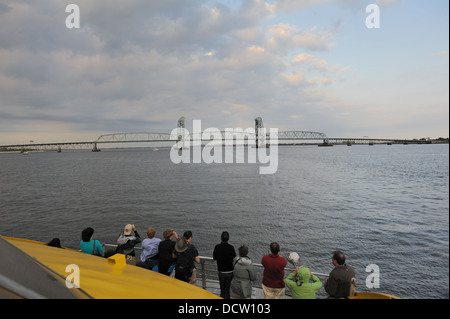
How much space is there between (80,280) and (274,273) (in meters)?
3.50

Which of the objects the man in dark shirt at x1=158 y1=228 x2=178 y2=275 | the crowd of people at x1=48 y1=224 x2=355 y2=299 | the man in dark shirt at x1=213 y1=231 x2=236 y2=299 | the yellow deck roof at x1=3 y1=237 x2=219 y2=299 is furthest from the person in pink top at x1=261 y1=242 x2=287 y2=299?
the man in dark shirt at x1=158 y1=228 x2=178 y2=275

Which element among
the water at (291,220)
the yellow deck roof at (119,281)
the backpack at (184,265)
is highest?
the yellow deck roof at (119,281)

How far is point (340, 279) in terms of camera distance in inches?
150

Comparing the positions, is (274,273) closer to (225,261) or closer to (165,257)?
(225,261)

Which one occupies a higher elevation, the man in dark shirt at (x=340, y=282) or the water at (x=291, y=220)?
the man in dark shirt at (x=340, y=282)

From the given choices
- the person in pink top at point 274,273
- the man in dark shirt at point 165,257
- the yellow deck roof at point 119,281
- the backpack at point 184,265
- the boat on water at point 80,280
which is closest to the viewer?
the boat on water at point 80,280

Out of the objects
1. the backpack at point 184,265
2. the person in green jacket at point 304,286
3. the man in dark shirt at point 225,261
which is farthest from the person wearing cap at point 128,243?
the person in green jacket at point 304,286

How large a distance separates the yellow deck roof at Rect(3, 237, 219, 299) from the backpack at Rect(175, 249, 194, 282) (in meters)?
0.83

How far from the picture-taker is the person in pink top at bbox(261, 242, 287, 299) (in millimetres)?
4543

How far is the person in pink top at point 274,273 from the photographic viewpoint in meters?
4.54

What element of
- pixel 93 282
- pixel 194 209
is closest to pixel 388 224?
pixel 194 209

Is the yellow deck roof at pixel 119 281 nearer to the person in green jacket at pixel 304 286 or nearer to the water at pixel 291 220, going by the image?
the person in green jacket at pixel 304 286
